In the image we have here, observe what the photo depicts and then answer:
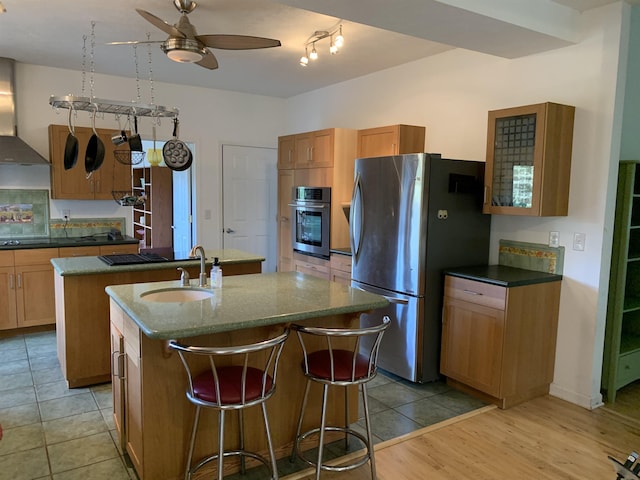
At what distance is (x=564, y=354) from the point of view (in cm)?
328

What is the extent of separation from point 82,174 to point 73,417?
9.16 feet

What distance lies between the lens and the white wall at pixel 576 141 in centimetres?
303

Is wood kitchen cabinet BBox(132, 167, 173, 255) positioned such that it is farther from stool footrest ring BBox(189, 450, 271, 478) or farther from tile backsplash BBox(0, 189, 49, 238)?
stool footrest ring BBox(189, 450, 271, 478)

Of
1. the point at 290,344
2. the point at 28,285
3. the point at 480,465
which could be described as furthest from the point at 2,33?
the point at 480,465

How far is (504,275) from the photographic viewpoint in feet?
10.6

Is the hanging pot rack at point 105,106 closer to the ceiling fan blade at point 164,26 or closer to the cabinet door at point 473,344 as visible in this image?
the ceiling fan blade at point 164,26

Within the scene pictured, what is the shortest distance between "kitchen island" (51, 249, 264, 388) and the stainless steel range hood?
5.44 feet

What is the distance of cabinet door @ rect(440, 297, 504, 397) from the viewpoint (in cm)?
308

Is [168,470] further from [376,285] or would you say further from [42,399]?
[376,285]

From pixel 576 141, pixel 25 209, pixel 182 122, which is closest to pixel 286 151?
pixel 182 122

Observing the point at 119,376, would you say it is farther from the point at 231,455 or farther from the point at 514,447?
the point at 514,447

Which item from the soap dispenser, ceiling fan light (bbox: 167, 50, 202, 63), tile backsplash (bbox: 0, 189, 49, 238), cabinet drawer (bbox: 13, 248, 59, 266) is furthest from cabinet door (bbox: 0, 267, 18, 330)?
ceiling fan light (bbox: 167, 50, 202, 63)

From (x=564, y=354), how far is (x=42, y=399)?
141 inches

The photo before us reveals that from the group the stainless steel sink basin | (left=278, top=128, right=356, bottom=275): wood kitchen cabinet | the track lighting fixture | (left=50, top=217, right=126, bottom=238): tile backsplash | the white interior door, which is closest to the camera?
the stainless steel sink basin
